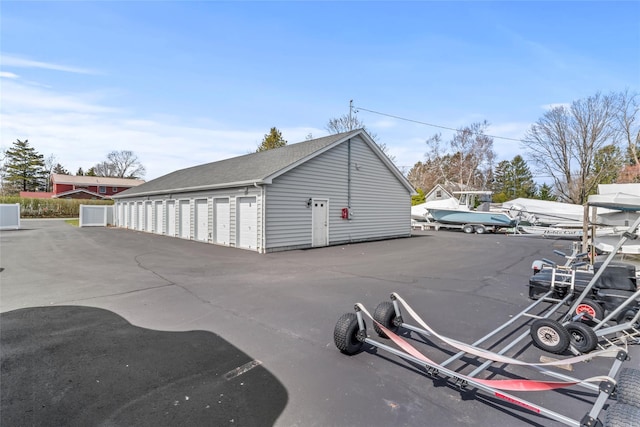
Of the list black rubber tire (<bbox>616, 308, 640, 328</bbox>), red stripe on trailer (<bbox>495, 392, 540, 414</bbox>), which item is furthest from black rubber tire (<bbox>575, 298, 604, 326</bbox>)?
red stripe on trailer (<bbox>495, 392, 540, 414</bbox>)

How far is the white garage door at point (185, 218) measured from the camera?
16.6 m

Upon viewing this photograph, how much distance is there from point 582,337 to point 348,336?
2795 mm

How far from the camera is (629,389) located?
206cm

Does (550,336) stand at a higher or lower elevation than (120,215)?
lower

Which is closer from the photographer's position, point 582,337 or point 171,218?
point 582,337

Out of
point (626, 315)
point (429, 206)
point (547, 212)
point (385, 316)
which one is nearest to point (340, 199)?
point (385, 316)

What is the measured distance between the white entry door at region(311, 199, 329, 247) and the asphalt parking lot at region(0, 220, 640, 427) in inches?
220

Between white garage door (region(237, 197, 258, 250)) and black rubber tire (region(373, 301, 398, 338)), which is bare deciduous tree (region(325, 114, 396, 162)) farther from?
black rubber tire (region(373, 301, 398, 338))

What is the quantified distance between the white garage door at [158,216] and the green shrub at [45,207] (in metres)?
29.6

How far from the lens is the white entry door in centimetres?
1361

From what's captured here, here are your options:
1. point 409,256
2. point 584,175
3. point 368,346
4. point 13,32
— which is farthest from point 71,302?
point 584,175

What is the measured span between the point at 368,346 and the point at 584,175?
113 feet

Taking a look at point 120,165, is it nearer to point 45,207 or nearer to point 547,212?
point 45,207

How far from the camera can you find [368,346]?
3.71m
